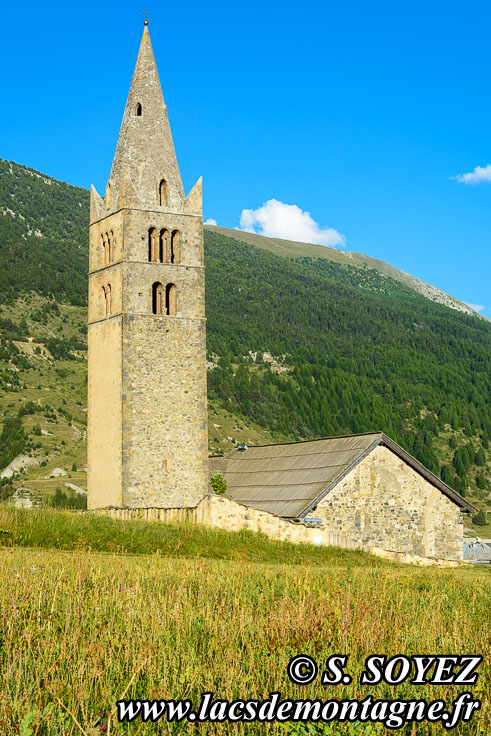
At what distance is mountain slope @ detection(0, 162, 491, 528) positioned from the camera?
268 feet

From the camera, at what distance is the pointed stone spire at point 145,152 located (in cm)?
3834

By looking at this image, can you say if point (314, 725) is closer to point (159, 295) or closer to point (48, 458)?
point (159, 295)

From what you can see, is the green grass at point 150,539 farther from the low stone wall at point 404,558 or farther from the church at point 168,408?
the church at point 168,408

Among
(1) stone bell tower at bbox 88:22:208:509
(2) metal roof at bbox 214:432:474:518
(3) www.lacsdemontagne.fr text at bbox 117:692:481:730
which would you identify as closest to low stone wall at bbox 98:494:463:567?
(2) metal roof at bbox 214:432:474:518

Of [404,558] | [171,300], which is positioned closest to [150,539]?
[404,558]

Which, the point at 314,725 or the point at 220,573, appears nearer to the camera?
the point at 314,725

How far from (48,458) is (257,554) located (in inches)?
1769

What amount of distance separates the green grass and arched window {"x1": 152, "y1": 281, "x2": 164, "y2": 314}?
465 inches

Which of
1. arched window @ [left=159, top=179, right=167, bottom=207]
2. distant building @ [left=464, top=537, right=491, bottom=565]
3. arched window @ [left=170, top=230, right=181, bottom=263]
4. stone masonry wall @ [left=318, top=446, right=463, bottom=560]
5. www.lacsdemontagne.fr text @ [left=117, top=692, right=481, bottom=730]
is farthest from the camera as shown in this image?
distant building @ [left=464, top=537, right=491, bottom=565]

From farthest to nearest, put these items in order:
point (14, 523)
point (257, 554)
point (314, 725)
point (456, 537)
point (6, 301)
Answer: point (6, 301)
point (456, 537)
point (257, 554)
point (14, 523)
point (314, 725)

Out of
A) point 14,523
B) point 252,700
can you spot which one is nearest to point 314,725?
point 252,700

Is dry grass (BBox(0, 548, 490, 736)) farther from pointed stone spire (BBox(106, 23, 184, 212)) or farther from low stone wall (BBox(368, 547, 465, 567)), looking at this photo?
pointed stone spire (BBox(106, 23, 184, 212))

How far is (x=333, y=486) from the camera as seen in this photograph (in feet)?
110

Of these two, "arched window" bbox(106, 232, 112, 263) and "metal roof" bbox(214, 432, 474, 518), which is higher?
"arched window" bbox(106, 232, 112, 263)
